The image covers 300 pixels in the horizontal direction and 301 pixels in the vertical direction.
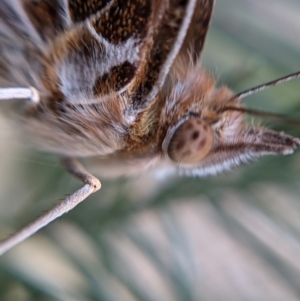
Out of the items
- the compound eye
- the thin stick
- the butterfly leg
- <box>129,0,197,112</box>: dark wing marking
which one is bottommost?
the compound eye

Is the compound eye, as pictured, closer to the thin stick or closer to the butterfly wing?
the butterfly wing

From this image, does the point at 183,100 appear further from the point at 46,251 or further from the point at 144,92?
the point at 46,251

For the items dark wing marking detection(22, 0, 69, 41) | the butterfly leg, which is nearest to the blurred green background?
the butterfly leg

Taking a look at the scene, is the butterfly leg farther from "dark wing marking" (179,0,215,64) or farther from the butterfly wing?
"dark wing marking" (179,0,215,64)

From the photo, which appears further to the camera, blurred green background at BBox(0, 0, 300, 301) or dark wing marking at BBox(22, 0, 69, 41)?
blurred green background at BBox(0, 0, 300, 301)

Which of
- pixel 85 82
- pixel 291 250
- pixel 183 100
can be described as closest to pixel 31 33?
pixel 85 82

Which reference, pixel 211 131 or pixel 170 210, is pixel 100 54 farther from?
pixel 170 210

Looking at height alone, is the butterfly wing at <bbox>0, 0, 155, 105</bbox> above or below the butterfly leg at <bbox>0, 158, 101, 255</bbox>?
above
